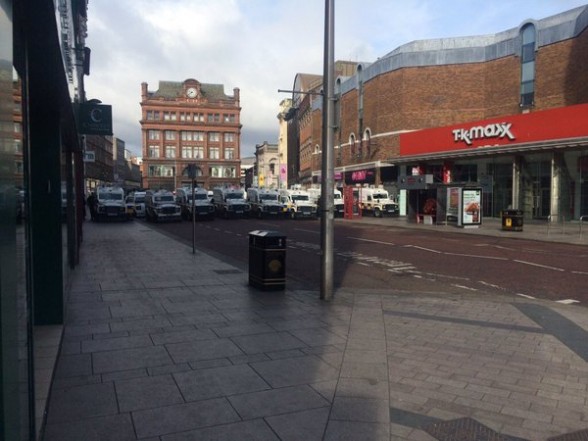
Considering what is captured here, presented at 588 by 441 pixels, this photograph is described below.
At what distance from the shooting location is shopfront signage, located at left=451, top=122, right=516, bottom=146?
3140 centimetres

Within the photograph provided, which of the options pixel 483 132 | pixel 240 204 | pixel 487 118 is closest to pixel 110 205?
pixel 240 204

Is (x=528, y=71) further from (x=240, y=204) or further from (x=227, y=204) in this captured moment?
(x=227, y=204)

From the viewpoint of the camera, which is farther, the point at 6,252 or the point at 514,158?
the point at 514,158

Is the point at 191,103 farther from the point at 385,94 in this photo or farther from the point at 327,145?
the point at 327,145

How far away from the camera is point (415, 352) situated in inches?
230

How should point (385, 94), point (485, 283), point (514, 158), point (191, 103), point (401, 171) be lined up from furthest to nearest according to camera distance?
1. point (191, 103)
2. point (385, 94)
3. point (401, 171)
4. point (514, 158)
5. point (485, 283)

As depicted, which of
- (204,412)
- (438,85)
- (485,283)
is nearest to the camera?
(204,412)

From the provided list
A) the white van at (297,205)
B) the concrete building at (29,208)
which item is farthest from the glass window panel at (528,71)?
the concrete building at (29,208)

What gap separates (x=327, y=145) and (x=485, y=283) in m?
4.98

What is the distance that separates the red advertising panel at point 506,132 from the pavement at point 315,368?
22.4 meters

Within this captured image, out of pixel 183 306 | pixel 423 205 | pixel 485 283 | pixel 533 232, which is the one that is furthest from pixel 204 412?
pixel 423 205

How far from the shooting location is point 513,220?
25.8 meters

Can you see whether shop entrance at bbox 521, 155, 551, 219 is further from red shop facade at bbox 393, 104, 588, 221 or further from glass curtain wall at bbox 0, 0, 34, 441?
glass curtain wall at bbox 0, 0, 34, 441

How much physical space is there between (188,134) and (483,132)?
312 ft
